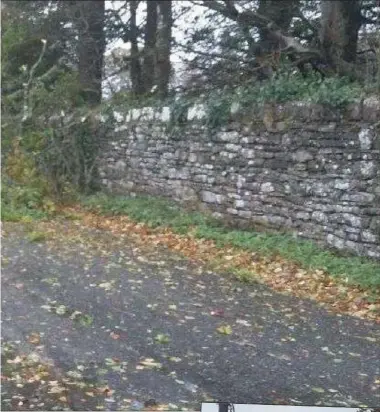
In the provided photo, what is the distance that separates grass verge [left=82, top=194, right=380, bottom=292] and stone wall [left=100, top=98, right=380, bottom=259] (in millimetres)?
51

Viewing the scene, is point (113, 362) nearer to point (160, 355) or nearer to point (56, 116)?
point (160, 355)

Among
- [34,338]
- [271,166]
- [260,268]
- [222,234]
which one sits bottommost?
[34,338]

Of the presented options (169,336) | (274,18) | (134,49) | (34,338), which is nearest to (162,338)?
(169,336)

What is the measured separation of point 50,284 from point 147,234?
451 mm

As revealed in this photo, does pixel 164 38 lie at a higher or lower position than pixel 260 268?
higher

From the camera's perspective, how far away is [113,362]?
2176 millimetres

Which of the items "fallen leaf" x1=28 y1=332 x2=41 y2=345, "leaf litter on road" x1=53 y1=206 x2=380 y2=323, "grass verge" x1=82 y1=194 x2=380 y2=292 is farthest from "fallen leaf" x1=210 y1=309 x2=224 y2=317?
"fallen leaf" x1=28 y1=332 x2=41 y2=345

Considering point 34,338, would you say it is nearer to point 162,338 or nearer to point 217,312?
point 162,338

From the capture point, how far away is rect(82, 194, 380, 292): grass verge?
2357 millimetres

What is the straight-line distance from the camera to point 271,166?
2.75 meters

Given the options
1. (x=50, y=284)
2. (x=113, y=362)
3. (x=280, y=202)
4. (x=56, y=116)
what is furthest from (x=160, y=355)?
(x=56, y=116)

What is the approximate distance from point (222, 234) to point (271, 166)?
1.34 feet

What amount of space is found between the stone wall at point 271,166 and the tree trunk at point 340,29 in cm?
29

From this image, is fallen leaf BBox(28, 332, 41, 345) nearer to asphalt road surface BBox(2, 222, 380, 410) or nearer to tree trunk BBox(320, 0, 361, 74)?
asphalt road surface BBox(2, 222, 380, 410)
